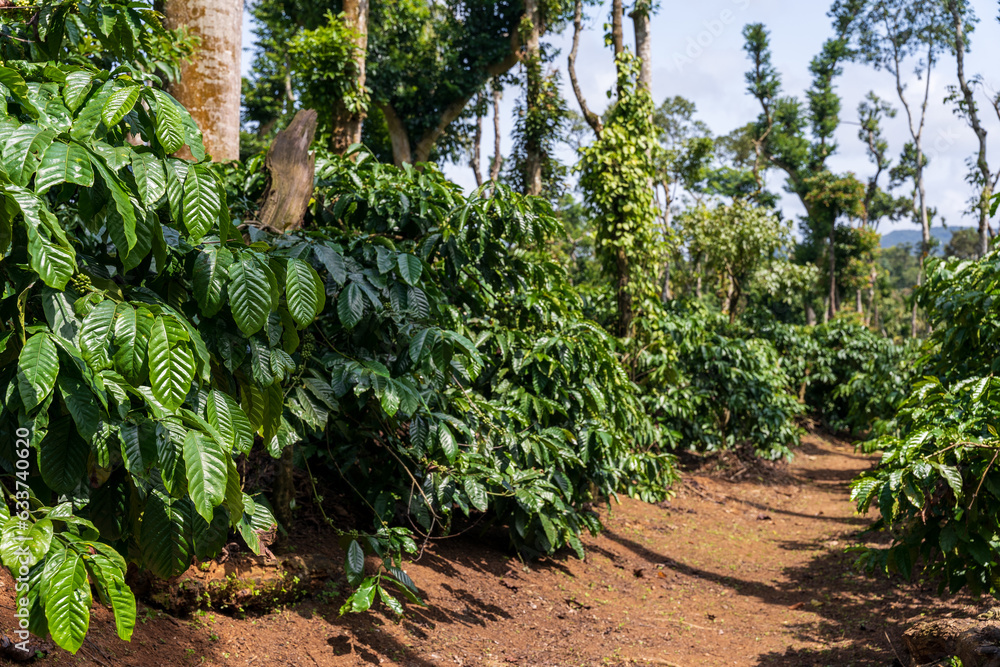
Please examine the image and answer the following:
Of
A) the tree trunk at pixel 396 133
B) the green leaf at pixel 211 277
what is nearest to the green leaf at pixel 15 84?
the green leaf at pixel 211 277

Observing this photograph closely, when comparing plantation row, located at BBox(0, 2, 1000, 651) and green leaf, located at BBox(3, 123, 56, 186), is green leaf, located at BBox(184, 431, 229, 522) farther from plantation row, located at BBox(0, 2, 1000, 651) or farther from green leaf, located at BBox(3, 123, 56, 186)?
green leaf, located at BBox(3, 123, 56, 186)

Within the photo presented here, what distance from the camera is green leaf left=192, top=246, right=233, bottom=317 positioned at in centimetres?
186

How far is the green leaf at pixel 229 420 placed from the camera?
1751mm

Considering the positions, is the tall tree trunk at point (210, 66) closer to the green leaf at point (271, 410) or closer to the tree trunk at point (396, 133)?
the green leaf at point (271, 410)

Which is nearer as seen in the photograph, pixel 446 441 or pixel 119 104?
pixel 119 104

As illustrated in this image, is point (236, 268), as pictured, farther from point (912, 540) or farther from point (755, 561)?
point (755, 561)

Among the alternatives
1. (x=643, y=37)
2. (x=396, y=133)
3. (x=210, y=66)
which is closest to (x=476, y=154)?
(x=396, y=133)

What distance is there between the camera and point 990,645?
2895 millimetres

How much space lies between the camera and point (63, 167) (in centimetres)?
151

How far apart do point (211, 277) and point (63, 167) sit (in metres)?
0.44

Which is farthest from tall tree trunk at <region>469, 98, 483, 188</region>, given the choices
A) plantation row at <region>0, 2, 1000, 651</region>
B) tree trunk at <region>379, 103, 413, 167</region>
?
plantation row at <region>0, 2, 1000, 651</region>

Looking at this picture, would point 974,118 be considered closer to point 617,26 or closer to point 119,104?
point 617,26

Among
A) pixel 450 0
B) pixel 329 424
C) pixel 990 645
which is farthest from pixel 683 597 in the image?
pixel 450 0

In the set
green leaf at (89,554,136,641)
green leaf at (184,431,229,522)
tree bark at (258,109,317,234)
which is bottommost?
green leaf at (89,554,136,641)
